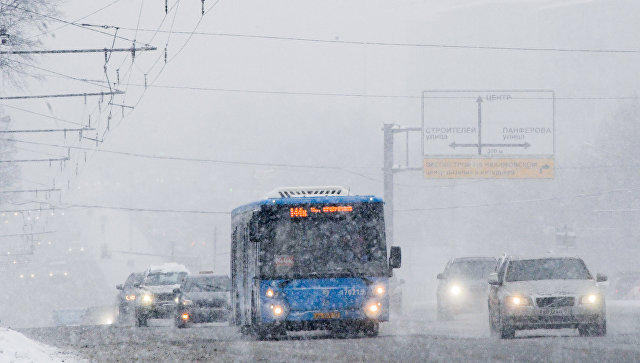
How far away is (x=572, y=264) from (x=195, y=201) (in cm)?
13151

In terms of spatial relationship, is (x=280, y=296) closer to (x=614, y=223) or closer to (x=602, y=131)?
(x=614, y=223)

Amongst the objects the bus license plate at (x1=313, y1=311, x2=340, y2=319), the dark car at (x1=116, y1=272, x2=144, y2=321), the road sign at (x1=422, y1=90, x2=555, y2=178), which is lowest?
the dark car at (x1=116, y1=272, x2=144, y2=321)

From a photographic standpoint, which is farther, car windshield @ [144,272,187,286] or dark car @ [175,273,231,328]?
car windshield @ [144,272,187,286]

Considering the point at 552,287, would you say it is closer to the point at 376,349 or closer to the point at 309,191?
the point at 376,349

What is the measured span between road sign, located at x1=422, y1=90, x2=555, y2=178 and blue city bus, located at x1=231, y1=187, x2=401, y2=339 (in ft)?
83.1

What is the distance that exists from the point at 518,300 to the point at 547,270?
4.64 feet

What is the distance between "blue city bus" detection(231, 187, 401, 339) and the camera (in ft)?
69.1

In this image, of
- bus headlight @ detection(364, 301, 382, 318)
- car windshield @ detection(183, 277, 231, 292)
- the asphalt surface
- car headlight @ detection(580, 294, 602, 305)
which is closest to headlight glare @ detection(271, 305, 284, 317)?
the asphalt surface

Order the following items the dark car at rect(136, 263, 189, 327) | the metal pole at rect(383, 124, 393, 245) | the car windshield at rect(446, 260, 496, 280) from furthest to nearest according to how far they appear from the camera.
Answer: the metal pole at rect(383, 124, 393, 245) → the dark car at rect(136, 263, 189, 327) → the car windshield at rect(446, 260, 496, 280)

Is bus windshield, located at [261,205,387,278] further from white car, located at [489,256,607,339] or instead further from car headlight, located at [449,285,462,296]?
car headlight, located at [449,285,462,296]

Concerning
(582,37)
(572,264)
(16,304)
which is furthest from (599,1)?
(572,264)

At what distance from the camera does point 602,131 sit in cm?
9144

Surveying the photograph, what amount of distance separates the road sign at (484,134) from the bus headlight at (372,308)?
2566 cm

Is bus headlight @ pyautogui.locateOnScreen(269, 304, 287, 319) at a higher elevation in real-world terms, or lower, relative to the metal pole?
lower
